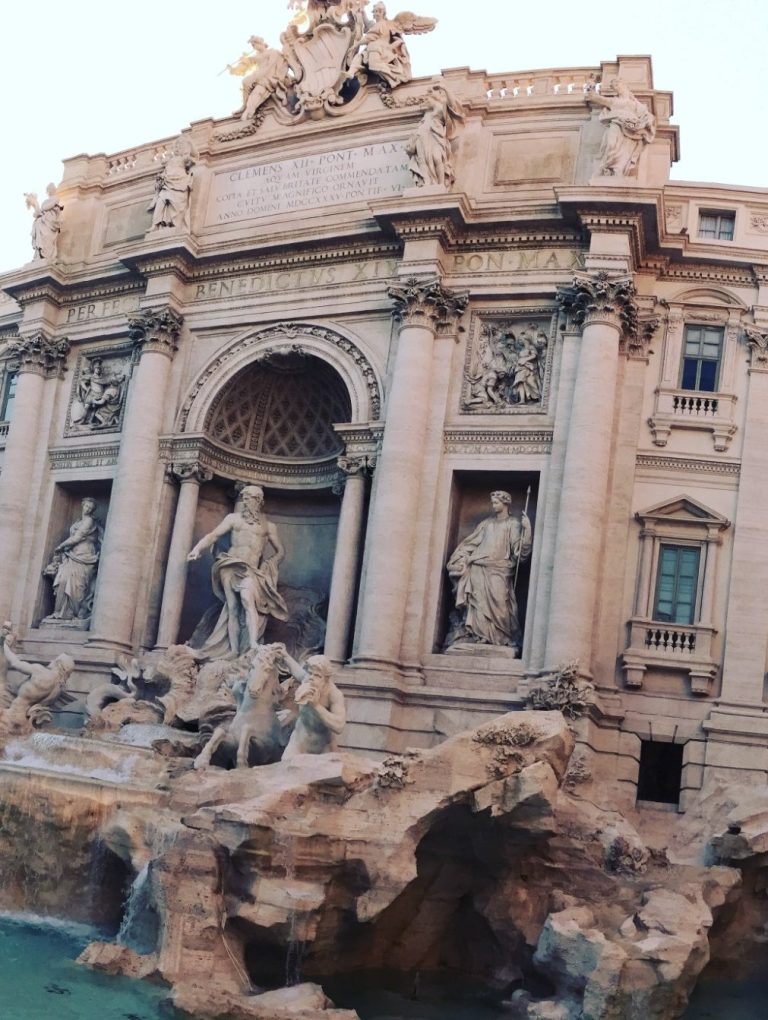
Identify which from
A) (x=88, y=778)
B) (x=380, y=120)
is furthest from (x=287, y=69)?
(x=88, y=778)

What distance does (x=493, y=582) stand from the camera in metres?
22.8

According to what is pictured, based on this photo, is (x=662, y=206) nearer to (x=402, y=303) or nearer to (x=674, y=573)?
(x=402, y=303)

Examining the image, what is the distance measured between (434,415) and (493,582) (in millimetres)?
3224

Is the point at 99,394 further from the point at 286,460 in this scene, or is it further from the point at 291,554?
the point at 291,554

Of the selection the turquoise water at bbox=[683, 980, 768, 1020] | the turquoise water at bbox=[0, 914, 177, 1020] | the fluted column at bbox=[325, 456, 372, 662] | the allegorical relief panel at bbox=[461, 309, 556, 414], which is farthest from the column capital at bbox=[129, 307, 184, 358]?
the turquoise water at bbox=[683, 980, 768, 1020]

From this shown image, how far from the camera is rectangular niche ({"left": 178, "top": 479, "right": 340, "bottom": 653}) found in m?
25.7

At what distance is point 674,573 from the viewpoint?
74.5 feet

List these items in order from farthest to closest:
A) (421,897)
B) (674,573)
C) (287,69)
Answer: (287,69) → (674,573) → (421,897)

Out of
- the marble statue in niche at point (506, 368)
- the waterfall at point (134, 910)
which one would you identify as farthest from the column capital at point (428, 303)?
the waterfall at point (134, 910)

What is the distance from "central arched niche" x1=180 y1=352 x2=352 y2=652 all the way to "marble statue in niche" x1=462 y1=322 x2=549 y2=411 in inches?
117

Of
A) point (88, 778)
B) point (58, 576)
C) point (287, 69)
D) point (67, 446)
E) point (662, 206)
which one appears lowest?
point (88, 778)

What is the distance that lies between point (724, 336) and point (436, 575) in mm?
6617

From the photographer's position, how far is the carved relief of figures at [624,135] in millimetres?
23344

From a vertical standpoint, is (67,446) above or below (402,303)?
below
